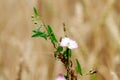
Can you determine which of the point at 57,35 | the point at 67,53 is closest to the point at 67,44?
the point at 67,53

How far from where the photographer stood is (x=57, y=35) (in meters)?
1.30

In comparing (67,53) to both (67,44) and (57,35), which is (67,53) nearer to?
(67,44)

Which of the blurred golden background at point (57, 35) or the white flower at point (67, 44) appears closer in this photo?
the white flower at point (67, 44)

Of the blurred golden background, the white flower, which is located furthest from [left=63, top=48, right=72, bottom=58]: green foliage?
the blurred golden background

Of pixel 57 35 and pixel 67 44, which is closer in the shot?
pixel 67 44

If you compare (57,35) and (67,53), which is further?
(57,35)

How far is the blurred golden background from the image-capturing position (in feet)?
3.67

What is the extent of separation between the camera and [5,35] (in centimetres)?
141

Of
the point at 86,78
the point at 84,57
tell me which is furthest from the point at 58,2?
the point at 86,78

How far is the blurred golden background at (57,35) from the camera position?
1119 millimetres

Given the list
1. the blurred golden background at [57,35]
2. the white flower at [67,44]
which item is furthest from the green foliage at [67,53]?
the blurred golden background at [57,35]

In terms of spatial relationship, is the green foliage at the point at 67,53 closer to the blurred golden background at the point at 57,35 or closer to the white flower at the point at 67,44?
the white flower at the point at 67,44

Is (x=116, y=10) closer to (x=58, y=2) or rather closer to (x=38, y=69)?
(x=58, y=2)

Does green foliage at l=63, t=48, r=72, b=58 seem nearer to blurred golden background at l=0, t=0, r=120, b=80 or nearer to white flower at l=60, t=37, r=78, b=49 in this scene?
Result: white flower at l=60, t=37, r=78, b=49
